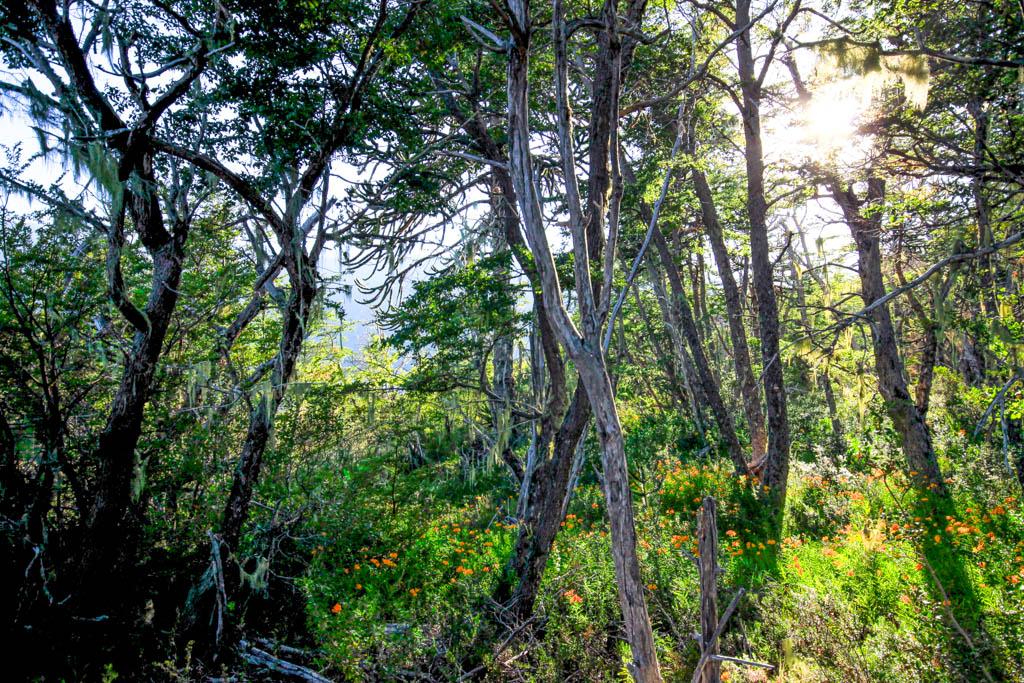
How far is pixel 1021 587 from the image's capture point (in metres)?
3.23

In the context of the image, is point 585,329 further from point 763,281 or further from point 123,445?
point 763,281

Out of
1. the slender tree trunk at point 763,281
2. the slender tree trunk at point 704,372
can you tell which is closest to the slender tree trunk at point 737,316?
the slender tree trunk at point 704,372

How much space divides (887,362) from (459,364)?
236 inches

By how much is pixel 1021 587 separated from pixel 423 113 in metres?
6.78

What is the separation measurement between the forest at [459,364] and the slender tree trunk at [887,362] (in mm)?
53

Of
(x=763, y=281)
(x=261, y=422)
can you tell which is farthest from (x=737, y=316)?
(x=261, y=422)

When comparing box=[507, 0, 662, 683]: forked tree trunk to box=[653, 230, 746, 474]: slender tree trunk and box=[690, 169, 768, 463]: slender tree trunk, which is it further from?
box=[690, 169, 768, 463]: slender tree trunk

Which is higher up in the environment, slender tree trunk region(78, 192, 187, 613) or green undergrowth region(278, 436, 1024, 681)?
slender tree trunk region(78, 192, 187, 613)

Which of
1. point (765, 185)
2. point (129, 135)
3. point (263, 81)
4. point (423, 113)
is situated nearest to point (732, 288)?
point (765, 185)

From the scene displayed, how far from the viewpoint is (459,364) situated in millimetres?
7230

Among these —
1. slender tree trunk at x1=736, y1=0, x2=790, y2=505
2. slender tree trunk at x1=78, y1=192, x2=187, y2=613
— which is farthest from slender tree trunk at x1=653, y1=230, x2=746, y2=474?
slender tree trunk at x1=78, y1=192, x2=187, y2=613

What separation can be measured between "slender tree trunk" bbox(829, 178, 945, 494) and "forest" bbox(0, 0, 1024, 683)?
0.05 metres

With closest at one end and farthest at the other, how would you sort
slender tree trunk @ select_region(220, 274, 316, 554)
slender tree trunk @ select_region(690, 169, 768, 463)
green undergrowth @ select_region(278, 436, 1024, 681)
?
green undergrowth @ select_region(278, 436, 1024, 681) → slender tree trunk @ select_region(220, 274, 316, 554) → slender tree trunk @ select_region(690, 169, 768, 463)

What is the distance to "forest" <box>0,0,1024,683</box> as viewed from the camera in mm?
3715
